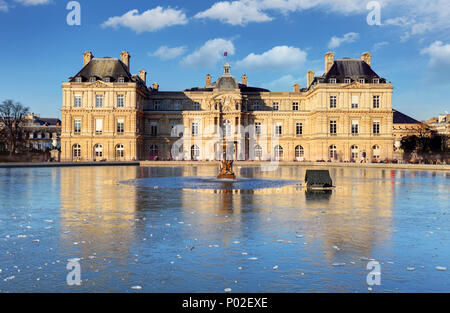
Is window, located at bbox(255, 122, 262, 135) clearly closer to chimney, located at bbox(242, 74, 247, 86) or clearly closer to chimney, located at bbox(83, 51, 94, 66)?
chimney, located at bbox(242, 74, 247, 86)

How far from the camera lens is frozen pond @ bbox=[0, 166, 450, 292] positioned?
737 centimetres

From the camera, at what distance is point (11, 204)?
16.8 m

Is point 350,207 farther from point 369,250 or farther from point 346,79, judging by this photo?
point 346,79

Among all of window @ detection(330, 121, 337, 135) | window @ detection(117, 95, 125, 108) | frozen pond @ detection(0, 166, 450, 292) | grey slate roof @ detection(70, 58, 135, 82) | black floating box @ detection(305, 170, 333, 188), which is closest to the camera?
frozen pond @ detection(0, 166, 450, 292)

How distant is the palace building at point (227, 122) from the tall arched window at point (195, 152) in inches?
5.5

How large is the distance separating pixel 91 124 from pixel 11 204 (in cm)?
5790

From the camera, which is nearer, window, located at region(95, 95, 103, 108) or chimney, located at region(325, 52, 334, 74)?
window, located at region(95, 95, 103, 108)

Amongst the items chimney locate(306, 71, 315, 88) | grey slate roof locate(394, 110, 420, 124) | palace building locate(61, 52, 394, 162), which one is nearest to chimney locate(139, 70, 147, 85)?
palace building locate(61, 52, 394, 162)

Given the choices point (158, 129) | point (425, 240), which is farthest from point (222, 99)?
point (425, 240)

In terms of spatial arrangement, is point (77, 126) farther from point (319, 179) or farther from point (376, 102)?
point (319, 179)

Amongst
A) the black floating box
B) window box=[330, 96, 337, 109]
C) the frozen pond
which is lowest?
the frozen pond

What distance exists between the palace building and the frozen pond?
2215 inches
